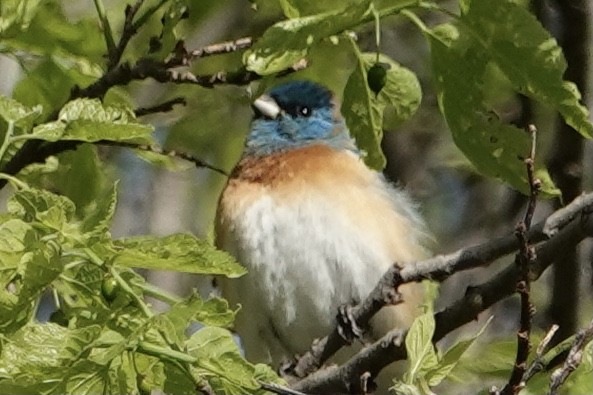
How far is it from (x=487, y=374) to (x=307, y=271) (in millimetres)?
1433

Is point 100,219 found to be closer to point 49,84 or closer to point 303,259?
point 49,84

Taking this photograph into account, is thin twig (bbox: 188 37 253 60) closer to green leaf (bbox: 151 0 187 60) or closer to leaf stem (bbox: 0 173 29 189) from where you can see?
green leaf (bbox: 151 0 187 60)

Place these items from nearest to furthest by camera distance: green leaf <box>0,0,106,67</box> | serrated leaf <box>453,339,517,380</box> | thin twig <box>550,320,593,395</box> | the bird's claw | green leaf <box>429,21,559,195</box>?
thin twig <box>550,320,593,395</box>
green leaf <box>429,21,559,195</box>
serrated leaf <box>453,339,517,380</box>
green leaf <box>0,0,106,67</box>
the bird's claw

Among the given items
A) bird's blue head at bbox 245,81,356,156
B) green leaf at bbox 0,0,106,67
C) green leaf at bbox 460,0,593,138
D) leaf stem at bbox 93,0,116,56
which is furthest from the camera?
bird's blue head at bbox 245,81,356,156

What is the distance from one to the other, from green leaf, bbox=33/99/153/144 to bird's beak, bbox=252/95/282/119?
8.71 ft

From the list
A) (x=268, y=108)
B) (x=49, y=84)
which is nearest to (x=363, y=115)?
(x=49, y=84)

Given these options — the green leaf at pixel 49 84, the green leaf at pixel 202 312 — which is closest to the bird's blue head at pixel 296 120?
the green leaf at pixel 49 84

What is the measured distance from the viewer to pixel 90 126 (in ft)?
10.8

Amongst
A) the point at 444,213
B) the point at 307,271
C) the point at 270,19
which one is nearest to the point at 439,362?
the point at 307,271

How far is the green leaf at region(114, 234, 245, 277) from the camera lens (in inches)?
120

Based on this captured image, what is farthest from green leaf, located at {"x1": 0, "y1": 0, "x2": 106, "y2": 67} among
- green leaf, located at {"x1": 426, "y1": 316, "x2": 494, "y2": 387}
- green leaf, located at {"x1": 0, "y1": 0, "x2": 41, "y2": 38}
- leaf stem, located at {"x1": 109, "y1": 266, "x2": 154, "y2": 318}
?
green leaf, located at {"x1": 426, "y1": 316, "x2": 494, "y2": 387}

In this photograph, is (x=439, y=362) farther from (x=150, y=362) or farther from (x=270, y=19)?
(x=270, y=19)

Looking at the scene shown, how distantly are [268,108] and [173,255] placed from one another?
305 centimetres

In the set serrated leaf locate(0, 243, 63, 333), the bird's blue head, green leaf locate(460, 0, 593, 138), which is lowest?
the bird's blue head
